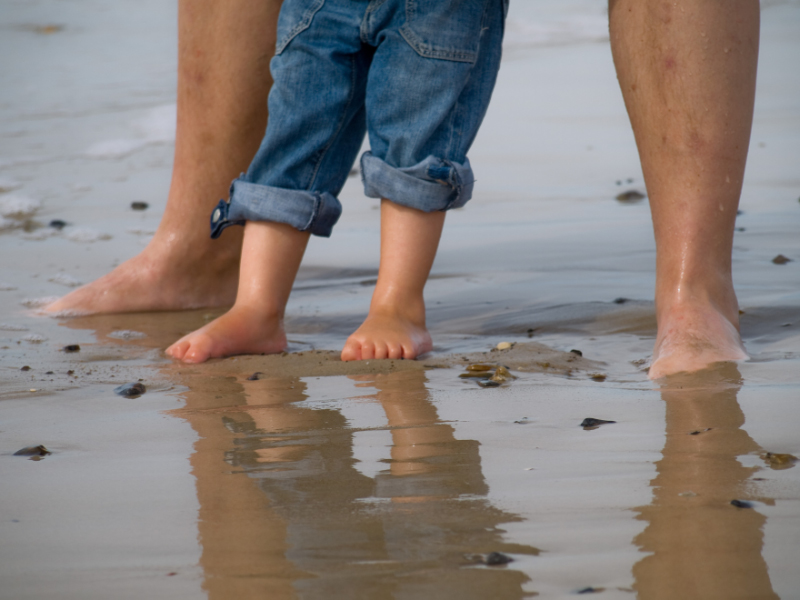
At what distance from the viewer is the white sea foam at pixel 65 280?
287cm

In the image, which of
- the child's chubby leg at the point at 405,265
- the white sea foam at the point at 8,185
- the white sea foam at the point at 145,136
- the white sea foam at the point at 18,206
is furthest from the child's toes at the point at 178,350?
the white sea foam at the point at 145,136

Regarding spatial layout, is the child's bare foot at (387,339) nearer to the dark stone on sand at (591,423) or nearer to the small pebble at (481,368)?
the small pebble at (481,368)

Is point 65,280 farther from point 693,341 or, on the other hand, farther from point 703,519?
point 703,519

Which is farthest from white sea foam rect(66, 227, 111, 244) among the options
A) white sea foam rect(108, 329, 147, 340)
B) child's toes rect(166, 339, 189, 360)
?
child's toes rect(166, 339, 189, 360)

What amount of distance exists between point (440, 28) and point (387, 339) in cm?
72

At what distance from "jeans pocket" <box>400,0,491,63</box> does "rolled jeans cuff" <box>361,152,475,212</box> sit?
0.25 m

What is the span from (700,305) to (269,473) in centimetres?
104

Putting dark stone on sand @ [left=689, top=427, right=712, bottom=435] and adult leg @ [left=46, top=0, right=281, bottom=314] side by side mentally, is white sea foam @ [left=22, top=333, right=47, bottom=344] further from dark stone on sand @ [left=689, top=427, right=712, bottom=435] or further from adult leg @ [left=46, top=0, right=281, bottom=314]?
dark stone on sand @ [left=689, top=427, right=712, bottom=435]

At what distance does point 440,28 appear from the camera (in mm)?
2023

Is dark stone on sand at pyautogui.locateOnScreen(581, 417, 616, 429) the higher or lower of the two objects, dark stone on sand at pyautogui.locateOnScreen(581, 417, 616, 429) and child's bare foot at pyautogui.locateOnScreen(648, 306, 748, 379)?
the lower

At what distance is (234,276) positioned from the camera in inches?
107

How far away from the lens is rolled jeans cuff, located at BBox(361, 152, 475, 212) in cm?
203

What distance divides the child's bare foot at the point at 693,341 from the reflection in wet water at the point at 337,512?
0.50 m

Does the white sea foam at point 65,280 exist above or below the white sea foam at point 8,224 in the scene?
below
